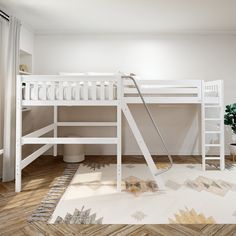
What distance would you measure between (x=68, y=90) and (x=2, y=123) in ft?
3.53

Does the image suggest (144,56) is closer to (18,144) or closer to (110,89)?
(110,89)

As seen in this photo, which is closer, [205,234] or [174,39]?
[205,234]

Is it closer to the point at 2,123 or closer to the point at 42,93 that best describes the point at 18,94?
the point at 42,93

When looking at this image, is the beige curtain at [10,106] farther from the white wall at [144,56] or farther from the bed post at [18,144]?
the white wall at [144,56]

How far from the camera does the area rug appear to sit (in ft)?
5.67

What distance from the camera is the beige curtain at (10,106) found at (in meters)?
2.54

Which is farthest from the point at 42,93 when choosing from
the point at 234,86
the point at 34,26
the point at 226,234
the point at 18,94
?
the point at 234,86

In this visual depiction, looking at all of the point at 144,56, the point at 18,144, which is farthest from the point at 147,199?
the point at 144,56

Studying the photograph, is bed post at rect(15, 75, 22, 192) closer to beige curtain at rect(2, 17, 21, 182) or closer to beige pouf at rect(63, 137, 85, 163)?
beige curtain at rect(2, 17, 21, 182)

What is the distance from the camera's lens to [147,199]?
2.06 m

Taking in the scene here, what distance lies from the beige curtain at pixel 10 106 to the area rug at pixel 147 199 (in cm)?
82

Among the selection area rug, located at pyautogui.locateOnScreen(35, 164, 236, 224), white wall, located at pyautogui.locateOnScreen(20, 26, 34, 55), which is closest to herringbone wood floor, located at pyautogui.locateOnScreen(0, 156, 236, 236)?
area rug, located at pyautogui.locateOnScreen(35, 164, 236, 224)

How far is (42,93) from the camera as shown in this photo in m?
2.31

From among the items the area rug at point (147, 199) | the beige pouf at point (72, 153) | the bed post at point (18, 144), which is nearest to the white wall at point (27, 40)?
the bed post at point (18, 144)
